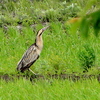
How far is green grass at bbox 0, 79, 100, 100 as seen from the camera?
22.0ft

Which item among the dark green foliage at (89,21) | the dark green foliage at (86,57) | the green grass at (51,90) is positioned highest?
the dark green foliage at (89,21)

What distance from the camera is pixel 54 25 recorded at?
13.5m

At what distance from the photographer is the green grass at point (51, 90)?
263 inches

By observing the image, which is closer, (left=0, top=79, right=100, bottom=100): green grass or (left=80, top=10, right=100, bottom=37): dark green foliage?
(left=80, top=10, right=100, bottom=37): dark green foliage

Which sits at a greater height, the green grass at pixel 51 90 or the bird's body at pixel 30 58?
the bird's body at pixel 30 58

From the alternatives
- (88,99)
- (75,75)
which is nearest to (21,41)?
(75,75)

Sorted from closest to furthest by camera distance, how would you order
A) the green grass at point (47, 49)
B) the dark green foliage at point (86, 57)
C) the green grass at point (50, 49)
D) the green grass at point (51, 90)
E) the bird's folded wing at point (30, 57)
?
1. the green grass at point (51, 90)
2. the green grass at point (47, 49)
3. the bird's folded wing at point (30, 57)
4. the dark green foliage at point (86, 57)
5. the green grass at point (50, 49)

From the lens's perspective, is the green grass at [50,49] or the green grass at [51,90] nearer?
the green grass at [51,90]

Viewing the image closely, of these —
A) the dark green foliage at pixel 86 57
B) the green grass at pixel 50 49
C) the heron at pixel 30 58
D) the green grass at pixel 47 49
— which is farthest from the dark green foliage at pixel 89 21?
the dark green foliage at pixel 86 57

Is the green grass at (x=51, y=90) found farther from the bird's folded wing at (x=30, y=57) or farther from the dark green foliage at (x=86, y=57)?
the dark green foliage at (x=86, y=57)

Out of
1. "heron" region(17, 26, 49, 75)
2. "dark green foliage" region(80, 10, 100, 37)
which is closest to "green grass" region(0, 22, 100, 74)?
"heron" region(17, 26, 49, 75)

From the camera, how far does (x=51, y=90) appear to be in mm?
7176

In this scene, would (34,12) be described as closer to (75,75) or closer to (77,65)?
(77,65)

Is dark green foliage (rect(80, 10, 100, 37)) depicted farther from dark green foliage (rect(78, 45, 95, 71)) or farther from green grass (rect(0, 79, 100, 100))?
dark green foliage (rect(78, 45, 95, 71))
